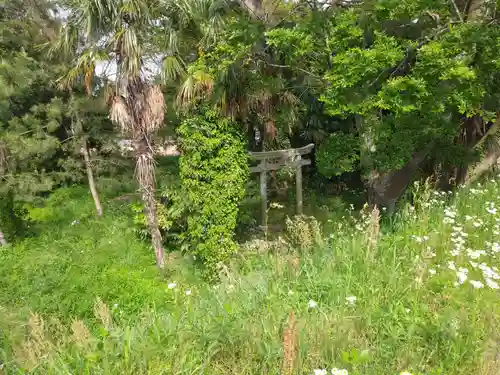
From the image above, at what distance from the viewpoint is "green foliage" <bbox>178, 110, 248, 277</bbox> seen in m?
6.73

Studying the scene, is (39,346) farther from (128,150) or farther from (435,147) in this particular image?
(128,150)

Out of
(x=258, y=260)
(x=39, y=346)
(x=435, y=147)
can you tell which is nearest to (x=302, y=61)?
(x=435, y=147)

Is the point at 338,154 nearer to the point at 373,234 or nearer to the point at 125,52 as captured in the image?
the point at 373,234

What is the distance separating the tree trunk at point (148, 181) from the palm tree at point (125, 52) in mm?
22

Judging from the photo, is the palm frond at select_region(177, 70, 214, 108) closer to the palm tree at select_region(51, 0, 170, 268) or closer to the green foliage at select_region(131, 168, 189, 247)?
the palm tree at select_region(51, 0, 170, 268)

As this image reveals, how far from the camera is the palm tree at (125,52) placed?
645cm

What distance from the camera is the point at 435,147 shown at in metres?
7.75

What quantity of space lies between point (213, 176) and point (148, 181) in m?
1.82

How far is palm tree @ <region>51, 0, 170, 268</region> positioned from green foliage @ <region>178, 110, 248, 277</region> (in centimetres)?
104

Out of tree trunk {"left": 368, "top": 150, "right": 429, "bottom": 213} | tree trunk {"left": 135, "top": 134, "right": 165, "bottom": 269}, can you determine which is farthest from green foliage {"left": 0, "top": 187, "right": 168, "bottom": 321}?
tree trunk {"left": 368, "top": 150, "right": 429, "bottom": 213}

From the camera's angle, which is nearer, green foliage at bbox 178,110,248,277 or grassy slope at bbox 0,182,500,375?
grassy slope at bbox 0,182,500,375

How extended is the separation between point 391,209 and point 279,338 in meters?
6.09

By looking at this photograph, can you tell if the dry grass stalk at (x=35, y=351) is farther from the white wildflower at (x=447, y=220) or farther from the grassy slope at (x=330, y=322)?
the white wildflower at (x=447, y=220)

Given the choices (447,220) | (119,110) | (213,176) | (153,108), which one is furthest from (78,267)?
(447,220)
